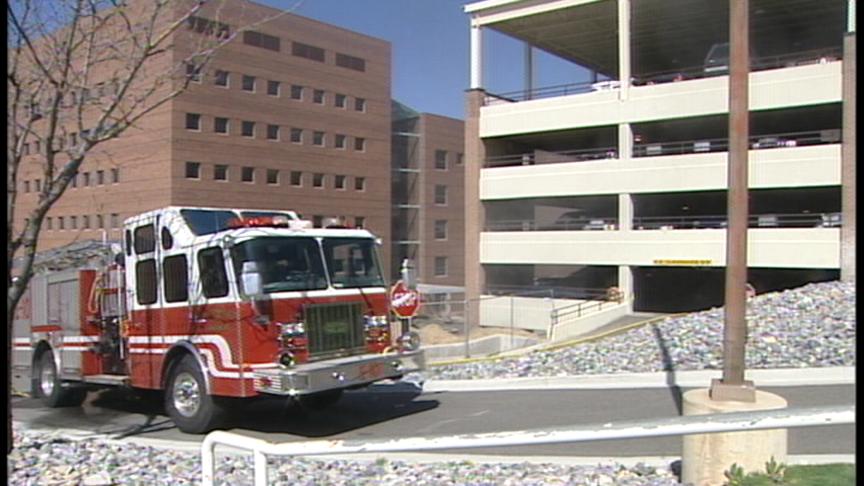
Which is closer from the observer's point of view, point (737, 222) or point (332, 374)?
point (737, 222)

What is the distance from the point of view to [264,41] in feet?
140

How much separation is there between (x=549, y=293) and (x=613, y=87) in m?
9.37

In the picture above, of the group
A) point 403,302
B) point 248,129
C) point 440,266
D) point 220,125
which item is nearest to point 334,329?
point 403,302

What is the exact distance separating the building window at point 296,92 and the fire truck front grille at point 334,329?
120 feet

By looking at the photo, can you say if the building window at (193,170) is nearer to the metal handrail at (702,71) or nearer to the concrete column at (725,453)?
the metal handrail at (702,71)

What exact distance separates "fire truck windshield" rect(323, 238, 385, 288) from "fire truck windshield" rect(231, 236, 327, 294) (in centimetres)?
17

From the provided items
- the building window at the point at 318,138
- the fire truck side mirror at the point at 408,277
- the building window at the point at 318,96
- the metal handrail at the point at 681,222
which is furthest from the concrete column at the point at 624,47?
the fire truck side mirror at the point at 408,277

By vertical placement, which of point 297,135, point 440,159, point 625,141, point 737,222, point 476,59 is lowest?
point 737,222

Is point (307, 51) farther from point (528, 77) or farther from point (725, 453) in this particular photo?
point (725, 453)

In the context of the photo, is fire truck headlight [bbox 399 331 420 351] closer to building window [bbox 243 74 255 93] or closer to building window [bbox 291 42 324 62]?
building window [bbox 243 74 255 93]

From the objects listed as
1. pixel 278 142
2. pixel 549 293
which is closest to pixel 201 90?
pixel 278 142

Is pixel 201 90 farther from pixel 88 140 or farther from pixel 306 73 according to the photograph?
pixel 88 140

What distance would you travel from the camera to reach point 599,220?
34406mm

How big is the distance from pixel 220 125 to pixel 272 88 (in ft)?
12.8
